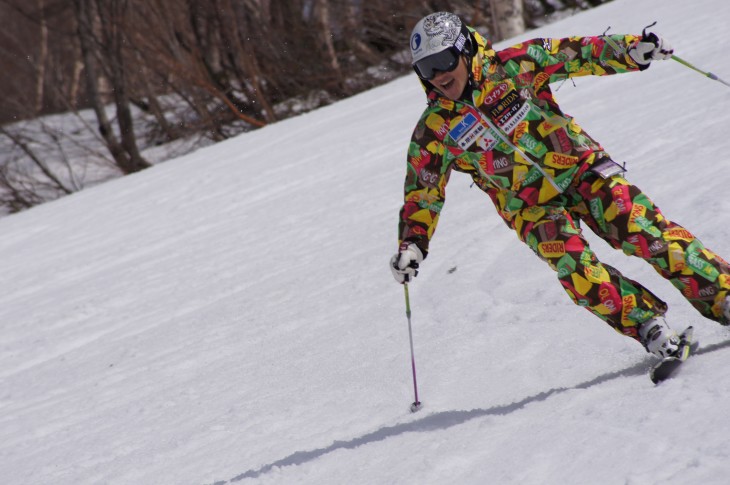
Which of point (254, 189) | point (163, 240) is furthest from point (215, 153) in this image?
point (163, 240)

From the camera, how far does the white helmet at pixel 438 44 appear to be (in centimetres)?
338

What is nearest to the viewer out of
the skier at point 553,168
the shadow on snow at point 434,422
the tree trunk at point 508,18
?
the skier at point 553,168

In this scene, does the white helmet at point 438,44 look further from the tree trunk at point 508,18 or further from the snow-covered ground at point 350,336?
the tree trunk at point 508,18

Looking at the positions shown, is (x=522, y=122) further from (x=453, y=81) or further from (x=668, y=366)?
(x=668, y=366)

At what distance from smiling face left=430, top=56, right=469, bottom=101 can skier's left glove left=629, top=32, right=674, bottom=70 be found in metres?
0.63

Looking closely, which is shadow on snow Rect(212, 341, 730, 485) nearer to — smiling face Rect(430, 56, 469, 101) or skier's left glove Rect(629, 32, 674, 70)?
skier's left glove Rect(629, 32, 674, 70)

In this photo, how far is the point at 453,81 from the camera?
3459mm

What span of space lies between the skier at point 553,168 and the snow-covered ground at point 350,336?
0.28 meters

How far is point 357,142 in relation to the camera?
10156 mm

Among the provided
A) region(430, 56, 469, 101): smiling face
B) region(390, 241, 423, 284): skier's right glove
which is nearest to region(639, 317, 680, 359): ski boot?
region(390, 241, 423, 284): skier's right glove

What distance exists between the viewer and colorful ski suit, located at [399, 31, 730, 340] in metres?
3.37

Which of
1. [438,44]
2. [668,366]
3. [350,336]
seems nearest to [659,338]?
[668,366]

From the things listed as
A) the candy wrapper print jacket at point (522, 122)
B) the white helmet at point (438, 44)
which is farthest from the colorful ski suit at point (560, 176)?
the white helmet at point (438, 44)

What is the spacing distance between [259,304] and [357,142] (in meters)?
A: 4.10
